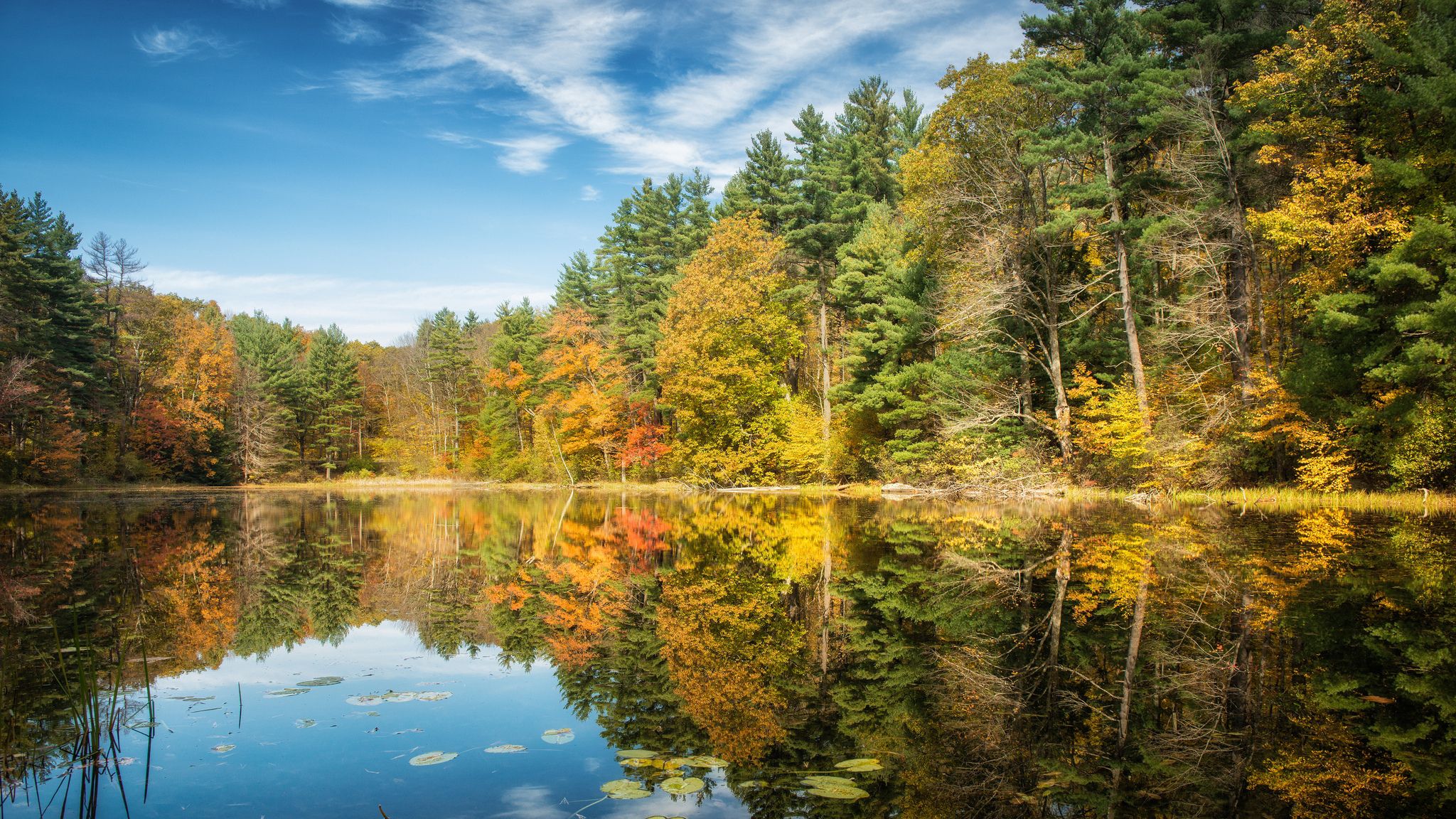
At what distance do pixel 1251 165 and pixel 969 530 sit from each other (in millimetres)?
12730

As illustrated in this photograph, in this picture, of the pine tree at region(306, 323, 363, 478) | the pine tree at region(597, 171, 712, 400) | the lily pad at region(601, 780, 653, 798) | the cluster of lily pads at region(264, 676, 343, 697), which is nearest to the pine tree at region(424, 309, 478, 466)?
the pine tree at region(306, 323, 363, 478)

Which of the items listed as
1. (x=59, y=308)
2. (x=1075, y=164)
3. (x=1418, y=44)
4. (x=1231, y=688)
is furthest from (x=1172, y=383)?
(x=59, y=308)

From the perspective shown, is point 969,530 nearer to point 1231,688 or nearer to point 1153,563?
point 1153,563

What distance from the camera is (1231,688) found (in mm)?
4582

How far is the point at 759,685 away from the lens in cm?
529

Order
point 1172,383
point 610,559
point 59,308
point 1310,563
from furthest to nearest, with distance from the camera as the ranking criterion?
point 59,308
point 1172,383
point 610,559
point 1310,563

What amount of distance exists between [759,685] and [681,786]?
1.66 meters

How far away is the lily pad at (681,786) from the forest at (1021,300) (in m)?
16.4

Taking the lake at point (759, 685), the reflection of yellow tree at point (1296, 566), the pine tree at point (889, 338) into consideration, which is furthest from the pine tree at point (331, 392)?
the reflection of yellow tree at point (1296, 566)

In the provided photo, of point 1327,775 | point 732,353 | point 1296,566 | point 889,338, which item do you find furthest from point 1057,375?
point 1327,775

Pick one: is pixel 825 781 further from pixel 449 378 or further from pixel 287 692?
pixel 449 378

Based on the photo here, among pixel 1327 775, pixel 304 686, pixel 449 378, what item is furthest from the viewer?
pixel 449 378

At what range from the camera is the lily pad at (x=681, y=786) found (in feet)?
12.0

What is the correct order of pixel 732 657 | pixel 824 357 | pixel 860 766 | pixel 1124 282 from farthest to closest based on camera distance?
pixel 824 357
pixel 1124 282
pixel 732 657
pixel 860 766
